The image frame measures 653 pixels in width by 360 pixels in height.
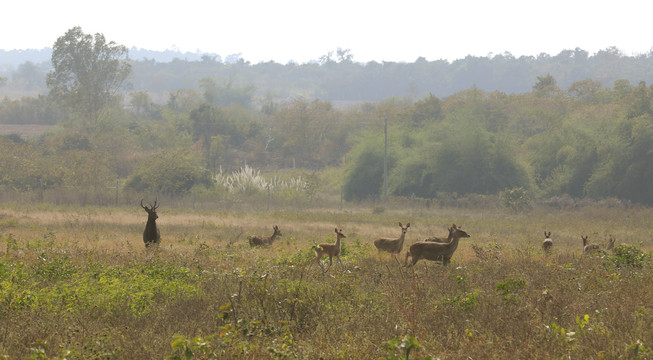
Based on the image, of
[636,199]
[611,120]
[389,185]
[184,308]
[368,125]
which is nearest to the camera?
[184,308]

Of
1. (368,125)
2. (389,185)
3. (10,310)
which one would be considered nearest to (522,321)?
(10,310)

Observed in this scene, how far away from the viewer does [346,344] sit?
19.7ft

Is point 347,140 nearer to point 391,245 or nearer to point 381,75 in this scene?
point 391,245

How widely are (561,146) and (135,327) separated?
3825 centimetres

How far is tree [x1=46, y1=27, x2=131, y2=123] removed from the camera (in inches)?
2630

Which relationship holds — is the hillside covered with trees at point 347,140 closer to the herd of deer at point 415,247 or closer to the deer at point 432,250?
the herd of deer at point 415,247

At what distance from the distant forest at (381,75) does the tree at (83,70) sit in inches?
1996

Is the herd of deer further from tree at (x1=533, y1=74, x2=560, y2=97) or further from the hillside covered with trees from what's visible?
tree at (x1=533, y1=74, x2=560, y2=97)

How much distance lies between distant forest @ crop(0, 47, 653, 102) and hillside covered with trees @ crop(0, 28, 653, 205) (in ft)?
152

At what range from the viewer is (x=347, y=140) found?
62.6m

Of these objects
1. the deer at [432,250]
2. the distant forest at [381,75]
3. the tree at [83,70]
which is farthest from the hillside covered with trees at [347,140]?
the distant forest at [381,75]

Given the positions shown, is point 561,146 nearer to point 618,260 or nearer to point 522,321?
point 618,260

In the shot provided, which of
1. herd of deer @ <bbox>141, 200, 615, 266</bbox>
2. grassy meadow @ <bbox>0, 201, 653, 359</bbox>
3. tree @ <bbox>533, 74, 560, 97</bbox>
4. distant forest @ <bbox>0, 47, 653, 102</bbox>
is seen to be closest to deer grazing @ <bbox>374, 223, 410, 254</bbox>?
herd of deer @ <bbox>141, 200, 615, 266</bbox>

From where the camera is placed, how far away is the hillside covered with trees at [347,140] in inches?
1476
